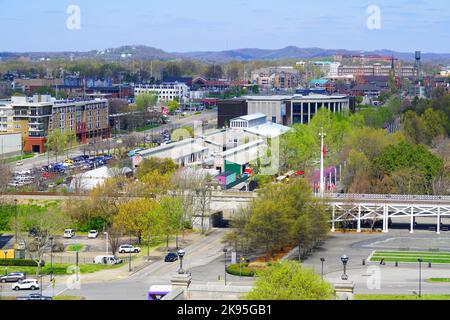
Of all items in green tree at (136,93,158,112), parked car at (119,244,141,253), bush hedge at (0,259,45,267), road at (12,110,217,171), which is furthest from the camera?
green tree at (136,93,158,112)

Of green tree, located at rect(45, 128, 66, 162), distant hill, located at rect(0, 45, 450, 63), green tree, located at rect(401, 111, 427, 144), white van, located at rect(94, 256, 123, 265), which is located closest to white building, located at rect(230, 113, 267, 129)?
green tree, located at rect(401, 111, 427, 144)

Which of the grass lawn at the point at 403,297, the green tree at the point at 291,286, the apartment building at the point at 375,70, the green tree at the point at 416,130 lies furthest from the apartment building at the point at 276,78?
the green tree at the point at 291,286

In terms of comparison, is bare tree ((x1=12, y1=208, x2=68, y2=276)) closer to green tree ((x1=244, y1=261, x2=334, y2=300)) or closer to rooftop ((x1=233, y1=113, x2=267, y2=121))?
green tree ((x1=244, y1=261, x2=334, y2=300))

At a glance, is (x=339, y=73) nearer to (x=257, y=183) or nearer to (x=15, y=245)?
(x=257, y=183)

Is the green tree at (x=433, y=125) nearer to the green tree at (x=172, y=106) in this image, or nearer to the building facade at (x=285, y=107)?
the building facade at (x=285, y=107)

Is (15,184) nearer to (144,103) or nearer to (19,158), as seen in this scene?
(19,158)

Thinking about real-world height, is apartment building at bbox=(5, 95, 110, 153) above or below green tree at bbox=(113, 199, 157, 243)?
above

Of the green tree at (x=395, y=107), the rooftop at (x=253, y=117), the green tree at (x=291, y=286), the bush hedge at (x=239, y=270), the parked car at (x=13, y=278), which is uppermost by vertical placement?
the green tree at (x=291, y=286)
